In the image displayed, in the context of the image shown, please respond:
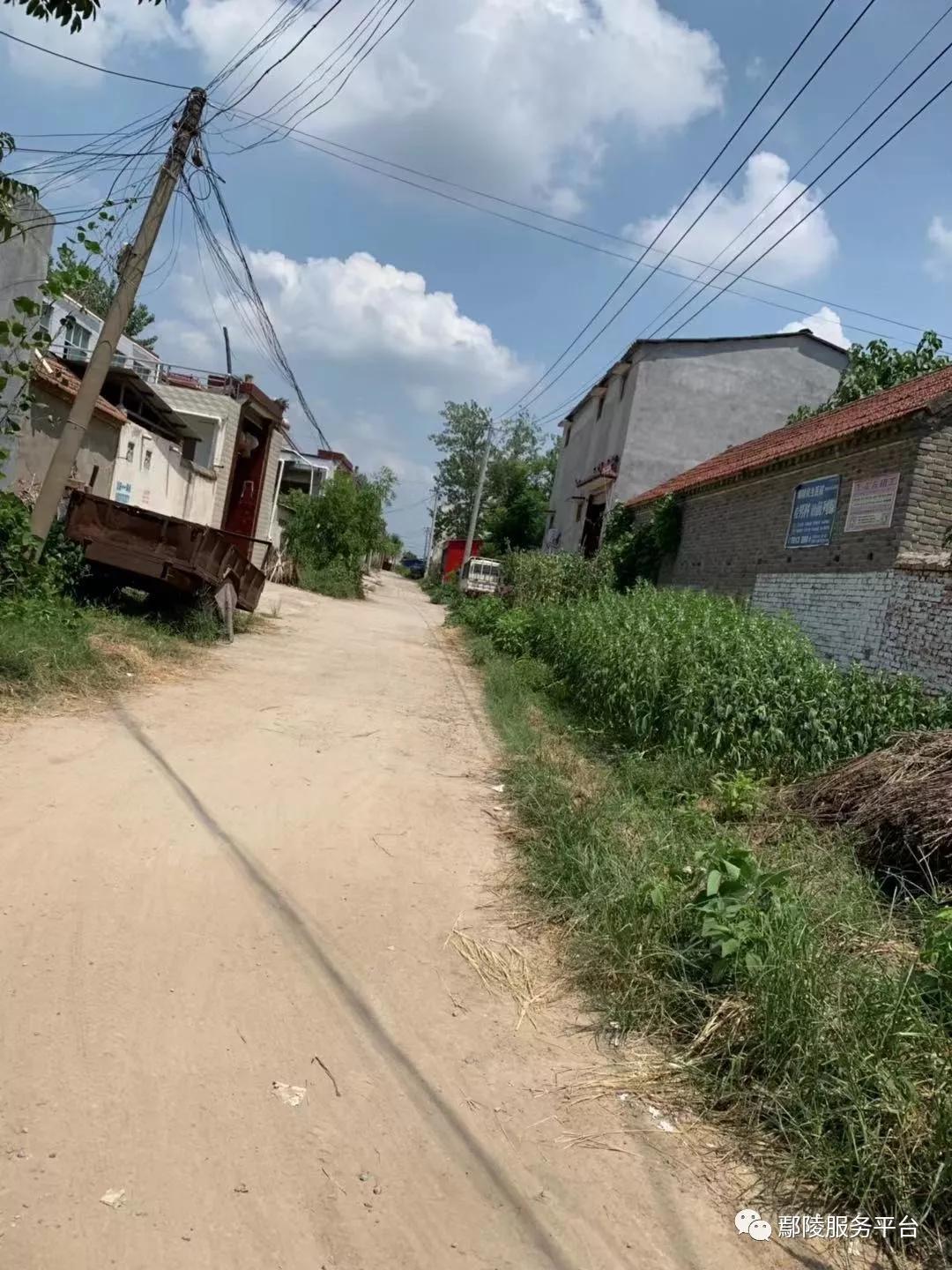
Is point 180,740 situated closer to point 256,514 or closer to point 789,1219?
point 789,1219

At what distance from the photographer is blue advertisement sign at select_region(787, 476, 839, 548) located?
37.4 ft

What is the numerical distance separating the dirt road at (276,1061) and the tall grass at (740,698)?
2.61 meters

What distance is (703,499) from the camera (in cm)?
1647

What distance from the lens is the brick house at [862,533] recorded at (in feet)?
30.0

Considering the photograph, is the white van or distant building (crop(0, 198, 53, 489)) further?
the white van

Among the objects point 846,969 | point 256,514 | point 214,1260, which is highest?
point 256,514

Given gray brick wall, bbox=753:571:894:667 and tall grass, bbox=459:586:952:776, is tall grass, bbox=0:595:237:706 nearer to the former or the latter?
tall grass, bbox=459:586:952:776

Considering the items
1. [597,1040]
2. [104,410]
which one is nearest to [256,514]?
[104,410]

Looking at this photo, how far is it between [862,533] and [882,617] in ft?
4.56

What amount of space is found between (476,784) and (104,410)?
A: 993 centimetres

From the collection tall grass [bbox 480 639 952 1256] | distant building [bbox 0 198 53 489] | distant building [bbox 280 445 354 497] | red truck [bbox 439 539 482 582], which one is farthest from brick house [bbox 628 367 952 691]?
red truck [bbox 439 539 482 582]

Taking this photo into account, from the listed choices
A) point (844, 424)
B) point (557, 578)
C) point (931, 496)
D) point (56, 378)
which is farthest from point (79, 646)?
point (557, 578)

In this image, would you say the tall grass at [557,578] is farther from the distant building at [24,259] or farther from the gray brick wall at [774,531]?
the distant building at [24,259]

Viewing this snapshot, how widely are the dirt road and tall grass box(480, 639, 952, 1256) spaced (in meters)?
0.35
